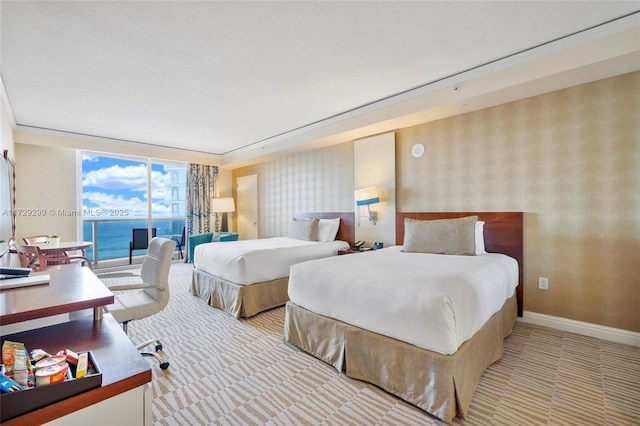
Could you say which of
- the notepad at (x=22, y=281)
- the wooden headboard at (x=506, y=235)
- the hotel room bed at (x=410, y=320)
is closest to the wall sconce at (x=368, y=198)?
the wooden headboard at (x=506, y=235)

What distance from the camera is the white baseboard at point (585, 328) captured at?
2.62m

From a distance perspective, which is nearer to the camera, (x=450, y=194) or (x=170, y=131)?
(x=450, y=194)

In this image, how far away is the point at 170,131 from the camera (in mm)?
5105

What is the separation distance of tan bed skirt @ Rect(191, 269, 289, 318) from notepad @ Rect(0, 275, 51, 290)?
1969mm

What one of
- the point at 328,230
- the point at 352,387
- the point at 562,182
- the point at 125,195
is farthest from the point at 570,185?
the point at 125,195

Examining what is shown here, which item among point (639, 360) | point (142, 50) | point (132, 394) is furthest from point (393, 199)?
point (132, 394)

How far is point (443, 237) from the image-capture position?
3.16 m

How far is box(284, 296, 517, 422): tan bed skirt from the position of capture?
5.55ft

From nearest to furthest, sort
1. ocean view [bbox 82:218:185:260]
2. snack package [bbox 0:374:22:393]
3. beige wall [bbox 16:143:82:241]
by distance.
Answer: snack package [bbox 0:374:22:393]
beige wall [bbox 16:143:82:241]
ocean view [bbox 82:218:185:260]

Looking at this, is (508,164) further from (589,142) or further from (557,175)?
(589,142)

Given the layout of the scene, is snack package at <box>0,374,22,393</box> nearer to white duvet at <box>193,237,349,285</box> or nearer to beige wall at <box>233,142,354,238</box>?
white duvet at <box>193,237,349,285</box>

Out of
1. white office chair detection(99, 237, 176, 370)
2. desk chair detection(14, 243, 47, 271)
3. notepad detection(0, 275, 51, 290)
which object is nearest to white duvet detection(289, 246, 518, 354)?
white office chair detection(99, 237, 176, 370)

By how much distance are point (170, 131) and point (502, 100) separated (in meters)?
5.04

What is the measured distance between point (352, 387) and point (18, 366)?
183 cm
